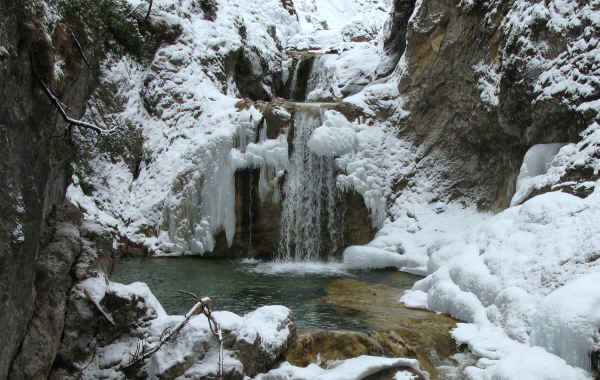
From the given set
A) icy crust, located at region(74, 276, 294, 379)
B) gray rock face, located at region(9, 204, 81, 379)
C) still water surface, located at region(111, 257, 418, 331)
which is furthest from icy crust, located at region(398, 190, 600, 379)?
gray rock face, located at region(9, 204, 81, 379)

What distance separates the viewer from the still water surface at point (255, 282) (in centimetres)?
757

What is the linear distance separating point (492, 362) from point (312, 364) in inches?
85.6

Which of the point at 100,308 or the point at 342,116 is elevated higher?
the point at 342,116

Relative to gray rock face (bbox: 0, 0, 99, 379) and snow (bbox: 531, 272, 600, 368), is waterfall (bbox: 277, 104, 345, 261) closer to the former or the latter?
snow (bbox: 531, 272, 600, 368)

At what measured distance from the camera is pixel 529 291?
645 centimetres

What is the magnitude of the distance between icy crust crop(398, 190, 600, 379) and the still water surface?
1.59 meters

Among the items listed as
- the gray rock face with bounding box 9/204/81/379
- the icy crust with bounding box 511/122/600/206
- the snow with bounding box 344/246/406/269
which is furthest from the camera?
the snow with bounding box 344/246/406/269

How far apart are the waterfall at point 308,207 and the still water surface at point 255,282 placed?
2.12 feet

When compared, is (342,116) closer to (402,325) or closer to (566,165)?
(566,165)

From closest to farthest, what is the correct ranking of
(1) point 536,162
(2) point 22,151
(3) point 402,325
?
(2) point 22,151 < (3) point 402,325 < (1) point 536,162

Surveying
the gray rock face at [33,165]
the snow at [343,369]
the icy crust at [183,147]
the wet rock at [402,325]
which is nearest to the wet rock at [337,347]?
the wet rock at [402,325]

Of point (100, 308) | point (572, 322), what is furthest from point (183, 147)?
point (572, 322)

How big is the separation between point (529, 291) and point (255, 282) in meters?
5.71

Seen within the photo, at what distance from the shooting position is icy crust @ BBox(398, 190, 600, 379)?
4852 mm
